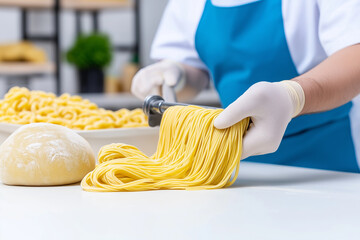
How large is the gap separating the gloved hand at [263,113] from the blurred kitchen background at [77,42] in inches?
108

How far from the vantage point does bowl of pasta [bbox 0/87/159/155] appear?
109 cm

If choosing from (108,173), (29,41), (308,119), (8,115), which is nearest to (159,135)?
(108,173)

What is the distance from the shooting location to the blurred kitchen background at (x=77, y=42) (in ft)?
12.4

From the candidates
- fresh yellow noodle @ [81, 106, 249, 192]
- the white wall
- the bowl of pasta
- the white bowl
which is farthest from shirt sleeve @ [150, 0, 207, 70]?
the white wall

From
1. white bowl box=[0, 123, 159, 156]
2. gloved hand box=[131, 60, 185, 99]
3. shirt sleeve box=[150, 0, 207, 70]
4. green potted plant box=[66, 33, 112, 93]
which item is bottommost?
green potted plant box=[66, 33, 112, 93]

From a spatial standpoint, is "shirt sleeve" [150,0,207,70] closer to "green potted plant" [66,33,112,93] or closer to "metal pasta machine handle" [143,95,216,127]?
"metal pasta machine handle" [143,95,216,127]

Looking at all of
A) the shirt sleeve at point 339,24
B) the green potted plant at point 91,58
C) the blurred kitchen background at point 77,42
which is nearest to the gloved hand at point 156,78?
the shirt sleeve at point 339,24

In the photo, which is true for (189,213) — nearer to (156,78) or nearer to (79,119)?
(79,119)

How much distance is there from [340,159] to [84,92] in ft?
10.2

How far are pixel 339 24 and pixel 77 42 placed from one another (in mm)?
3220

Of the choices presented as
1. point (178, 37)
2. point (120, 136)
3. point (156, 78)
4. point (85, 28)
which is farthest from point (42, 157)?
point (85, 28)

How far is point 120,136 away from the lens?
3.59 feet

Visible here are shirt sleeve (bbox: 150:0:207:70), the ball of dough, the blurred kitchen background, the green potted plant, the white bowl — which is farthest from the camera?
the green potted plant

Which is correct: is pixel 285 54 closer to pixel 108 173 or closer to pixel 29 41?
pixel 108 173
